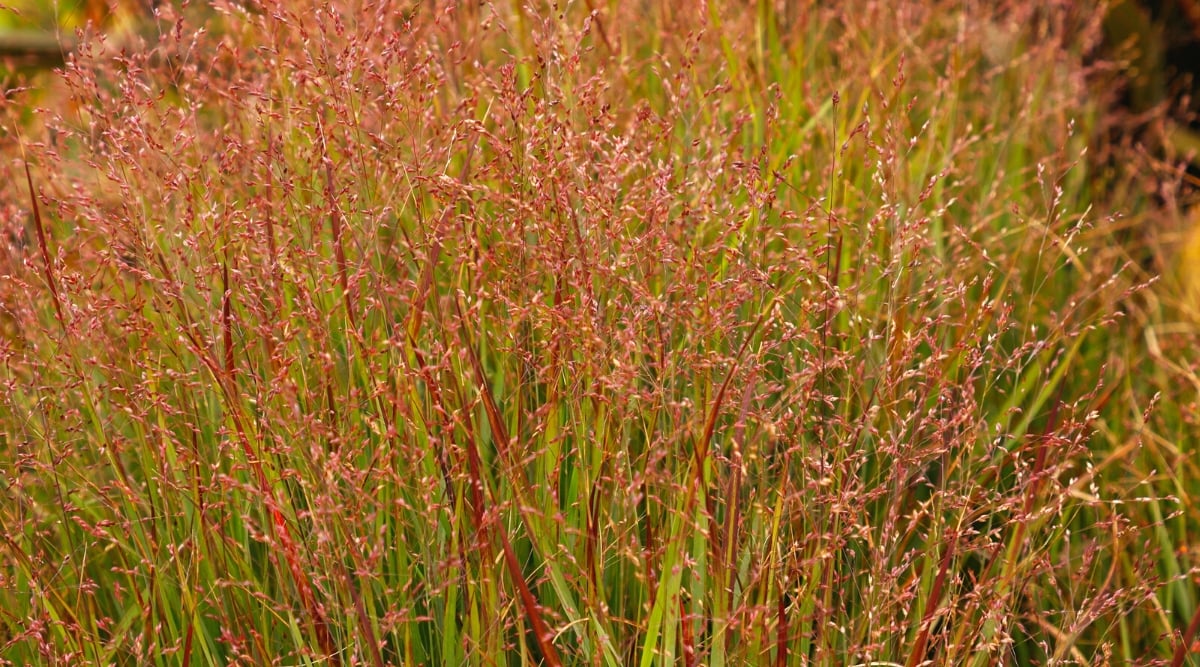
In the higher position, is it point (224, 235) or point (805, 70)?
point (224, 235)

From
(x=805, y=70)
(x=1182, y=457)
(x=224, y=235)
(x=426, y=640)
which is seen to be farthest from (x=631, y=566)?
(x=805, y=70)

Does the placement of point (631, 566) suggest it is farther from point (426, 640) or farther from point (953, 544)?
point (953, 544)

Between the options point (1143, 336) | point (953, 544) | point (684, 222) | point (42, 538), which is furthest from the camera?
point (1143, 336)

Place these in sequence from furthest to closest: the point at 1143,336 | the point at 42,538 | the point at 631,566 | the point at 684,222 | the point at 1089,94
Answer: the point at 1089,94, the point at 1143,336, the point at 42,538, the point at 631,566, the point at 684,222

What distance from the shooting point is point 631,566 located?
175cm

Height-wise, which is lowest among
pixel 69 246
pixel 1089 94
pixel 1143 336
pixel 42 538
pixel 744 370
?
pixel 1143 336

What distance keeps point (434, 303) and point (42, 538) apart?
29.3 inches

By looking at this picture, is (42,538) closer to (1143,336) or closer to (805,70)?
(805,70)

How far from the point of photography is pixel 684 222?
162cm

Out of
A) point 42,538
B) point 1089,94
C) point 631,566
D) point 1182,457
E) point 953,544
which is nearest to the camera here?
point 953,544

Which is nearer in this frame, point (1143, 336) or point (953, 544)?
point (953, 544)

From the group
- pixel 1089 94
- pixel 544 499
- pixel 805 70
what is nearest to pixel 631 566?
pixel 544 499

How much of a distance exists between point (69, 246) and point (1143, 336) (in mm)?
2648

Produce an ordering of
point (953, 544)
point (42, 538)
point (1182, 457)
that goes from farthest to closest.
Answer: point (1182, 457), point (42, 538), point (953, 544)
